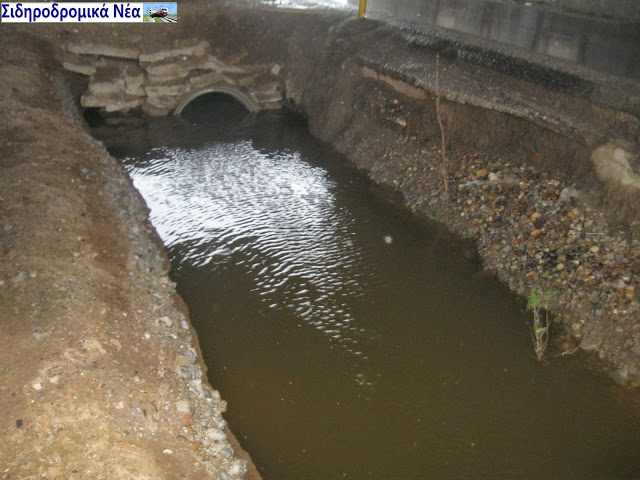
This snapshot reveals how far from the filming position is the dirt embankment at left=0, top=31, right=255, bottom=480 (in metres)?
5.05

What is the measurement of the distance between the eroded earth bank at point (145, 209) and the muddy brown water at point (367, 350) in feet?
1.61

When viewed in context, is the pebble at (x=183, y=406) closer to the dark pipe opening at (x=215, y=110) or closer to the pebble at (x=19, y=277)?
the pebble at (x=19, y=277)

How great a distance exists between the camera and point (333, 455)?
605 cm

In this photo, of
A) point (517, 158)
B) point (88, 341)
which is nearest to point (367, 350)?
point (88, 341)

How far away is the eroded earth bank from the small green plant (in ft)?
0.62

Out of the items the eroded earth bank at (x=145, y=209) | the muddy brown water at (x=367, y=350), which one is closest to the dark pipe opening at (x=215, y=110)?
the eroded earth bank at (x=145, y=209)

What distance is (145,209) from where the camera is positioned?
35.2 ft

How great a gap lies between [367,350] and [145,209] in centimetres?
560

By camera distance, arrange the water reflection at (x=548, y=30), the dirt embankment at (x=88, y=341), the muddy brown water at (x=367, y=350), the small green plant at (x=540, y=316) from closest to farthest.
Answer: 1. the dirt embankment at (x=88, y=341)
2. the muddy brown water at (x=367, y=350)
3. the small green plant at (x=540, y=316)
4. the water reflection at (x=548, y=30)

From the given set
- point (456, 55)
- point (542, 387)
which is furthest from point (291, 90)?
point (542, 387)

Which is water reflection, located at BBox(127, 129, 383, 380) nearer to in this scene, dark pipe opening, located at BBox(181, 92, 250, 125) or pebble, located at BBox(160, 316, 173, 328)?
pebble, located at BBox(160, 316, 173, 328)

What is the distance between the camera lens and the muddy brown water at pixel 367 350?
6152mm

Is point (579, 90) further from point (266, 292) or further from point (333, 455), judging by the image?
point (333, 455)

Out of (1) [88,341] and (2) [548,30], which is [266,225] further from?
(2) [548,30]
